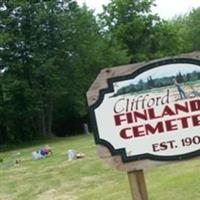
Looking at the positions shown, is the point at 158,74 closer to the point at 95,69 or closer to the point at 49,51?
the point at 49,51

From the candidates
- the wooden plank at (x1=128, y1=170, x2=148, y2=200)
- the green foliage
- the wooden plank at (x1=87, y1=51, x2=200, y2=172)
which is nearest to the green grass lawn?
the wooden plank at (x1=128, y1=170, x2=148, y2=200)

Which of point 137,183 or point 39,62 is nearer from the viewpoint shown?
point 137,183

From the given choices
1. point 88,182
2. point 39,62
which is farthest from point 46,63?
point 88,182

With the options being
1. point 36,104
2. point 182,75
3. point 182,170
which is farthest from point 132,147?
point 36,104

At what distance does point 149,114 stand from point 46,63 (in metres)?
26.7

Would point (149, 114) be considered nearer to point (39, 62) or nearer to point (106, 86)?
point (106, 86)

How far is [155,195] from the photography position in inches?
290

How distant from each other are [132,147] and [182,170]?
5.25 m

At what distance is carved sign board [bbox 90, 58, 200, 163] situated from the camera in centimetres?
411

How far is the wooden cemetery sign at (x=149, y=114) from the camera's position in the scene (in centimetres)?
411

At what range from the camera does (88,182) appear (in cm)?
1047

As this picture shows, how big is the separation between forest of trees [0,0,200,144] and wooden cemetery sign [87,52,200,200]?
84.2 feet

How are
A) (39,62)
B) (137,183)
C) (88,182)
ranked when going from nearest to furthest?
(137,183) → (88,182) → (39,62)

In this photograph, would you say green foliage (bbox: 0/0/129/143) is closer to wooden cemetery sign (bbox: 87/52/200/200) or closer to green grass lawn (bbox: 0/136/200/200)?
green grass lawn (bbox: 0/136/200/200)
